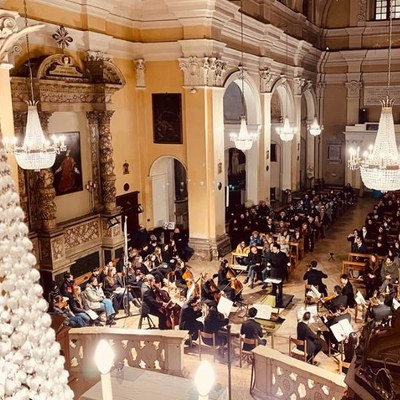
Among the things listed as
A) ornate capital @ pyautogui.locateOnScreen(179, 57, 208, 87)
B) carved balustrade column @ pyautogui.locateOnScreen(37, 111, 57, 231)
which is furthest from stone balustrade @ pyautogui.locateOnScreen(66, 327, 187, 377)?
ornate capital @ pyautogui.locateOnScreen(179, 57, 208, 87)

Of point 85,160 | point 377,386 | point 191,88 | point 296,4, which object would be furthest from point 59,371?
point 296,4

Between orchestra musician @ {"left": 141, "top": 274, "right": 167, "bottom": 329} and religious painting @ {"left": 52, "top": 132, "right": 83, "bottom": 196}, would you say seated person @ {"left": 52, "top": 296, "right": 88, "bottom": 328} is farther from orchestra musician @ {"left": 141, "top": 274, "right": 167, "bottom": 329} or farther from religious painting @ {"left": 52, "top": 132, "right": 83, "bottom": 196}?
religious painting @ {"left": 52, "top": 132, "right": 83, "bottom": 196}

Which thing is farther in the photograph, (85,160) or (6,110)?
(85,160)

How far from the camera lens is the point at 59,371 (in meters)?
2.51

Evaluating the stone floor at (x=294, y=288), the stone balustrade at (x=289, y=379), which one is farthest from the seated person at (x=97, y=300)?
the stone balustrade at (x=289, y=379)

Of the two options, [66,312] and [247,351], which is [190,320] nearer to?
[247,351]

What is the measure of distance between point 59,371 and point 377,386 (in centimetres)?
360

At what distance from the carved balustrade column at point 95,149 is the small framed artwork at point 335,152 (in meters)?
19.6

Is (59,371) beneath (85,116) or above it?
beneath

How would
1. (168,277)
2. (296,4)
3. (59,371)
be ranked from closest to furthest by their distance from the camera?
(59,371) < (168,277) < (296,4)

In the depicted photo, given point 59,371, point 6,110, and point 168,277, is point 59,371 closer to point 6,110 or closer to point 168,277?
point 6,110

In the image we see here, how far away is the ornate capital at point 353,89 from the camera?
29891 millimetres

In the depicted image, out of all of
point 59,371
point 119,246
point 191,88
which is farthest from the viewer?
point 191,88

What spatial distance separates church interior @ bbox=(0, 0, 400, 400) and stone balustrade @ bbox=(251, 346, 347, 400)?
0.03 m
